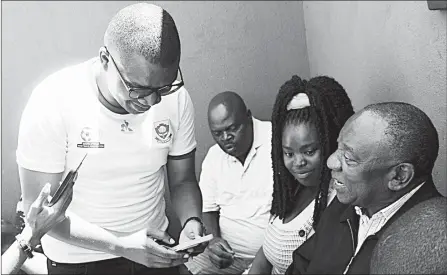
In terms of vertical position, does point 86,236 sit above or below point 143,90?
below

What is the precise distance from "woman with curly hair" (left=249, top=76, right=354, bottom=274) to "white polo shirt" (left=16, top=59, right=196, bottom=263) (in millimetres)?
309

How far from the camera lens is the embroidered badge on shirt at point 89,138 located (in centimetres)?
169

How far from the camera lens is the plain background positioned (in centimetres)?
182

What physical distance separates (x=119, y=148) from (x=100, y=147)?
2.2 inches

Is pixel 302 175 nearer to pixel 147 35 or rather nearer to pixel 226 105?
pixel 226 105

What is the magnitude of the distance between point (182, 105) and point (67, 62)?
36 cm

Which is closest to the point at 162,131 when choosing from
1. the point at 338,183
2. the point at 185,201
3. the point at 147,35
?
the point at 185,201

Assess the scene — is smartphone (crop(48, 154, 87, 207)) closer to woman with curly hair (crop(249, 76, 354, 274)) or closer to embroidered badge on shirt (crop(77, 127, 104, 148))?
embroidered badge on shirt (crop(77, 127, 104, 148))

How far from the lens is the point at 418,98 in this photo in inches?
77.0

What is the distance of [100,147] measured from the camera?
5.64 feet

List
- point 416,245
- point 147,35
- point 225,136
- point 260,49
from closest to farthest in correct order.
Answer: point 416,245
point 147,35
point 260,49
point 225,136

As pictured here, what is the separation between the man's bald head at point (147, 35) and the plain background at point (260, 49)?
320mm

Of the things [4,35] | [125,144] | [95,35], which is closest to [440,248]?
[125,144]

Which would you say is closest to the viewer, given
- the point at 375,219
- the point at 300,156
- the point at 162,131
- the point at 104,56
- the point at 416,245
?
the point at 416,245
